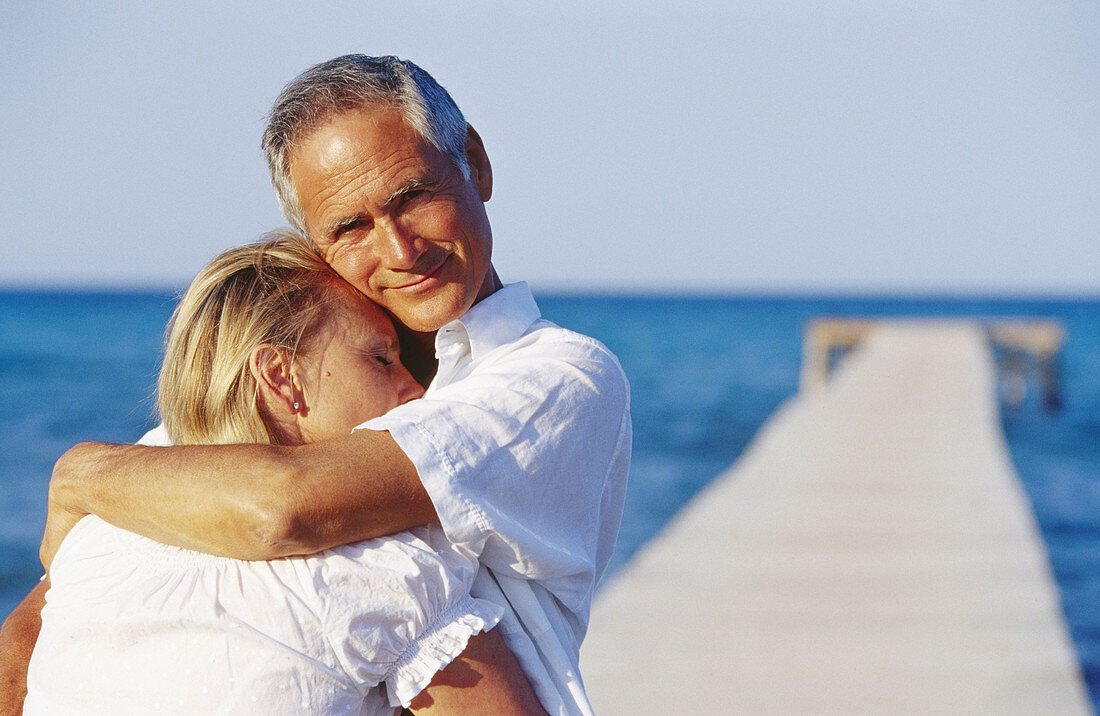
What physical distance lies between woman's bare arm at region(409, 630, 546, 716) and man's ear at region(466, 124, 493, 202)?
36.8 inches

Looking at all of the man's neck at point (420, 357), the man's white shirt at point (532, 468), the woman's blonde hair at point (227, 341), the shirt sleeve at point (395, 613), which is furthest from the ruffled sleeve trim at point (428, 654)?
the man's neck at point (420, 357)

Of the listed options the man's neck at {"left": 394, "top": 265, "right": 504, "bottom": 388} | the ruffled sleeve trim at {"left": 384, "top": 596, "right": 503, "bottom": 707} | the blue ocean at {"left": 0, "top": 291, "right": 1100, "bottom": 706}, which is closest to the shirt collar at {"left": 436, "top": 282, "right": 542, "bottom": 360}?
the man's neck at {"left": 394, "top": 265, "right": 504, "bottom": 388}

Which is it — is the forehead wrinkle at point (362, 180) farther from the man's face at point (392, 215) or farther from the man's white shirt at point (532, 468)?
the man's white shirt at point (532, 468)

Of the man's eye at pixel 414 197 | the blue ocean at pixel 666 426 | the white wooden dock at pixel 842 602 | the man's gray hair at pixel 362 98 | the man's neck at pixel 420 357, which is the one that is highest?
the man's gray hair at pixel 362 98

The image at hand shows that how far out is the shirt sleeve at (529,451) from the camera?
1586 mm

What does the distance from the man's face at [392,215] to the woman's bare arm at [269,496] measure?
1.39 ft

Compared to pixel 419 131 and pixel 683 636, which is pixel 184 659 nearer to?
pixel 419 131

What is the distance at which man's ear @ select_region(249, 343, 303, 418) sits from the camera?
1762 mm

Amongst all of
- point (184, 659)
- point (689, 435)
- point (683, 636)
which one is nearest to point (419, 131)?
point (184, 659)

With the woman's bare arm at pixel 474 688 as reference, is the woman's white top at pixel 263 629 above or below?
above

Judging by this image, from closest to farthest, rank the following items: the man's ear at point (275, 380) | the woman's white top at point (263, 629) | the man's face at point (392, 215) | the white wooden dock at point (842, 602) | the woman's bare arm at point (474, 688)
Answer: the woman's white top at point (263, 629), the woman's bare arm at point (474, 688), the man's ear at point (275, 380), the man's face at point (392, 215), the white wooden dock at point (842, 602)

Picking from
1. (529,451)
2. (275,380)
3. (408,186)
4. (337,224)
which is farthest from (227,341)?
(529,451)

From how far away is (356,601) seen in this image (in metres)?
1.52

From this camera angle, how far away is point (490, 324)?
1990 mm
